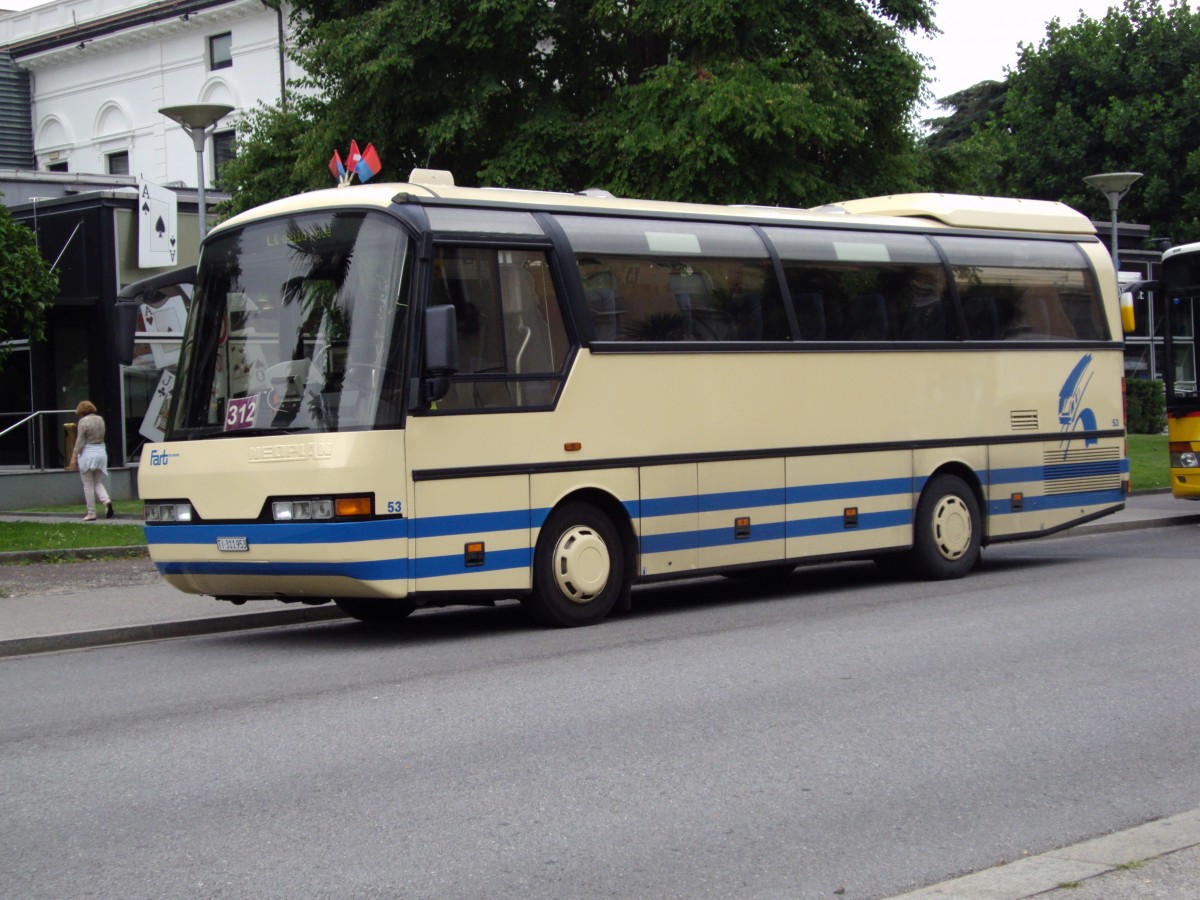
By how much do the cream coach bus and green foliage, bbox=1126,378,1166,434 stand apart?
2989 cm

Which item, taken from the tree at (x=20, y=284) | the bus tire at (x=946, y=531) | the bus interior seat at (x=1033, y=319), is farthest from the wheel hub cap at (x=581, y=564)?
the tree at (x=20, y=284)

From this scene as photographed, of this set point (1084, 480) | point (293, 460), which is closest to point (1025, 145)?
point (1084, 480)

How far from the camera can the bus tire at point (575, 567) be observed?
38.3 feet

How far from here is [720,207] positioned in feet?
43.9

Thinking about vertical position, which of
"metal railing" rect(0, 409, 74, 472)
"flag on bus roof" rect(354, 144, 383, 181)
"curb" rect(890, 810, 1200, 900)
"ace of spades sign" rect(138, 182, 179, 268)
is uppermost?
"ace of spades sign" rect(138, 182, 179, 268)

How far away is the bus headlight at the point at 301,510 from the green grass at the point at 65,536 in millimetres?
8304

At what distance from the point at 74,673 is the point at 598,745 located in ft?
15.1

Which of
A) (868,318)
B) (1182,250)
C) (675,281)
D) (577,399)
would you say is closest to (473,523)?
(577,399)

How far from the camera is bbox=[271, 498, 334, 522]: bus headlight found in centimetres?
1063

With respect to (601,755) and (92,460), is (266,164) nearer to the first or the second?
(92,460)

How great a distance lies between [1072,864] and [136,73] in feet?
180

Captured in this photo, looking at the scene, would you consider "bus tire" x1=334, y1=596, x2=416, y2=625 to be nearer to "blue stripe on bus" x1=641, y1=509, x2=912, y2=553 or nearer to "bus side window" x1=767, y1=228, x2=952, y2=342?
"blue stripe on bus" x1=641, y1=509, x2=912, y2=553

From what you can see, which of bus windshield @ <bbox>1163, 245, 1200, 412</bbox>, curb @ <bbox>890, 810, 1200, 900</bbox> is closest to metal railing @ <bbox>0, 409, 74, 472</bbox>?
bus windshield @ <bbox>1163, 245, 1200, 412</bbox>

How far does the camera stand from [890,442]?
1438 centimetres
